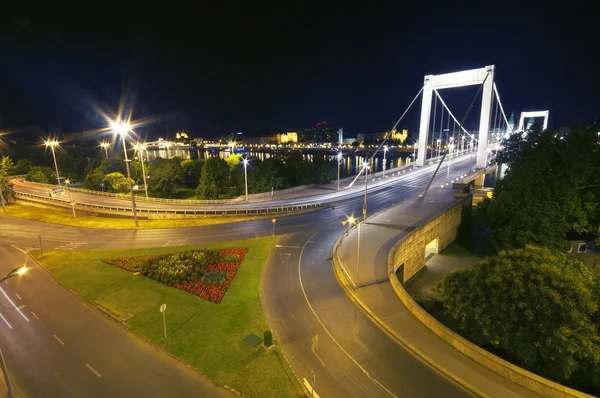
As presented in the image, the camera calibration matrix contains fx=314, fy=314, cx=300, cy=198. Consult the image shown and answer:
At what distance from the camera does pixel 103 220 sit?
39.0m

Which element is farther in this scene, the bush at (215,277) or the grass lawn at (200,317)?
the bush at (215,277)

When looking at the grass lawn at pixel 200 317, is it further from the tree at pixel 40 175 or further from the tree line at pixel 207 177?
the tree at pixel 40 175

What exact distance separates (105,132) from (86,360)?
205484mm

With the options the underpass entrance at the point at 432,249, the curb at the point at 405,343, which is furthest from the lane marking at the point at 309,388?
the underpass entrance at the point at 432,249

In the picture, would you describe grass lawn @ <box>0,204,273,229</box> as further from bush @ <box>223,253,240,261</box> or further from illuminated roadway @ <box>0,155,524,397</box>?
bush @ <box>223,253,240,261</box>

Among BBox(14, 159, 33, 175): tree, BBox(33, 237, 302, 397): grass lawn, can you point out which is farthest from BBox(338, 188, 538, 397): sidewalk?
BBox(14, 159, 33, 175): tree

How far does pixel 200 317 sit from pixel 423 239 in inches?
869

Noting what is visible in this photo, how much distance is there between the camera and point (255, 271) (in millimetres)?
24312

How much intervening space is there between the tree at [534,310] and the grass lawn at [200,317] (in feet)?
34.4

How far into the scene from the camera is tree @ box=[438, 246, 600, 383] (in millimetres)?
13733

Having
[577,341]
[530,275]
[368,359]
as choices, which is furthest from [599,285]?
[368,359]

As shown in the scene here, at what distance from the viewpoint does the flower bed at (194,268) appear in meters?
21.4

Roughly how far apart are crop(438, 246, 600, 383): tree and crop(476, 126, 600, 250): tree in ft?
42.7

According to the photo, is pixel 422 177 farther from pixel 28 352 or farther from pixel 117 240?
pixel 28 352
